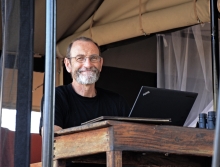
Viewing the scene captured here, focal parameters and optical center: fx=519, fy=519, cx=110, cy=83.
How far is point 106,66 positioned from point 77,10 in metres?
0.69

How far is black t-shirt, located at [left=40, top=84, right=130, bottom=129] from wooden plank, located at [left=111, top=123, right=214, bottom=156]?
2.83 feet

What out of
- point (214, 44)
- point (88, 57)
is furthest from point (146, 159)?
point (214, 44)

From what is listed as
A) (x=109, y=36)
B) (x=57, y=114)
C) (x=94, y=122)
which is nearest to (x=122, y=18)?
(x=109, y=36)

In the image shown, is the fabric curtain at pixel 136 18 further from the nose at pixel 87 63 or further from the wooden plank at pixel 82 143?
the wooden plank at pixel 82 143

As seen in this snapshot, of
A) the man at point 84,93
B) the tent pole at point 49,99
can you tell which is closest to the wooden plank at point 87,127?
the tent pole at point 49,99

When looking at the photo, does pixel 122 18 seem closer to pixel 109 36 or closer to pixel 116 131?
pixel 109 36

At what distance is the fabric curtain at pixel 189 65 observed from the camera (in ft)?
14.1

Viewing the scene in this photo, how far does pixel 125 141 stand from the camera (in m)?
2.04

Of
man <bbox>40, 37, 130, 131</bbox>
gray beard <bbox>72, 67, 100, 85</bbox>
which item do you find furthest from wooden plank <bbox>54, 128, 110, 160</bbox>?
gray beard <bbox>72, 67, 100, 85</bbox>

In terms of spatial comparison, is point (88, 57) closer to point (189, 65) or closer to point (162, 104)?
point (162, 104)

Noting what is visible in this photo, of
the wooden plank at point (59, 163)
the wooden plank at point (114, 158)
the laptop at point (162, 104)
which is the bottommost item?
the wooden plank at point (59, 163)

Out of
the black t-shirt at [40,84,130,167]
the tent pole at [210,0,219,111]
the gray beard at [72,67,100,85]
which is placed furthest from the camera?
the tent pole at [210,0,219,111]

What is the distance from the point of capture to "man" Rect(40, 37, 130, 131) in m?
3.06

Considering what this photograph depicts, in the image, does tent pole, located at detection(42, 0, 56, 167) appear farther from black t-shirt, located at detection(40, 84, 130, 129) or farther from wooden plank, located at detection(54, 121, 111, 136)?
black t-shirt, located at detection(40, 84, 130, 129)
